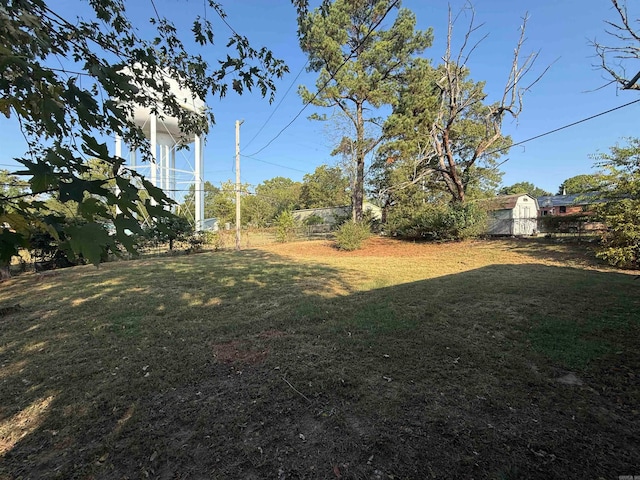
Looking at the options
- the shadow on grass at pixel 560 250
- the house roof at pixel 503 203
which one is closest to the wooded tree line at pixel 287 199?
the house roof at pixel 503 203

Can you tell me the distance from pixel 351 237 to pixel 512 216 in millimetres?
13490

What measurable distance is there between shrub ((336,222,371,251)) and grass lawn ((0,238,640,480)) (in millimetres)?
8694

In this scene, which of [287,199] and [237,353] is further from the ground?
[287,199]

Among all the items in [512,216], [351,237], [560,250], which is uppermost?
[512,216]

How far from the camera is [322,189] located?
42344 mm

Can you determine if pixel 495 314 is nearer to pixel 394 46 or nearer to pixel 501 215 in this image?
pixel 394 46

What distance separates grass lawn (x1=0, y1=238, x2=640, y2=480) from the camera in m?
1.82

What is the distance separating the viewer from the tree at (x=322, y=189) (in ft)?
122

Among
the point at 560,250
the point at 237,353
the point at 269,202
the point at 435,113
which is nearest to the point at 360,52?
the point at 435,113

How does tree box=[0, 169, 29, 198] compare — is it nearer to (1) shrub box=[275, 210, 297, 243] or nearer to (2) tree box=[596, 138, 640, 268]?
(2) tree box=[596, 138, 640, 268]

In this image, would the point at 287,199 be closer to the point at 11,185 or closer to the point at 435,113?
the point at 435,113

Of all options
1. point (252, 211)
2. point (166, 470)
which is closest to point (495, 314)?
point (166, 470)

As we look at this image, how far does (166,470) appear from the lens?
5.81ft

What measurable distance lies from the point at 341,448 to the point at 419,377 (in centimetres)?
110
